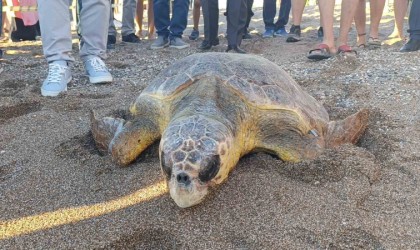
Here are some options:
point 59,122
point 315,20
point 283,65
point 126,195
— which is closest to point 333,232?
point 126,195

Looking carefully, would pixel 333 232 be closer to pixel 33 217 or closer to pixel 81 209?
pixel 81 209

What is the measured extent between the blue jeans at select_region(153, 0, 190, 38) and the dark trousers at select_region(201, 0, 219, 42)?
0.50 meters

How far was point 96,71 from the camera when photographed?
9.85 ft

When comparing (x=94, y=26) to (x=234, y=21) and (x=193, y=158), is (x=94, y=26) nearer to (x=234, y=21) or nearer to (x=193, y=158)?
(x=234, y=21)

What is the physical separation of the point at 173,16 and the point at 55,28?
218cm

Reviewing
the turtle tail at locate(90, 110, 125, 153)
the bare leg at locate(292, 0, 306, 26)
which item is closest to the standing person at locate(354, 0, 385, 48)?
the bare leg at locate(292, 0, 306, 26)

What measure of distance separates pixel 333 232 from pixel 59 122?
1.52 m

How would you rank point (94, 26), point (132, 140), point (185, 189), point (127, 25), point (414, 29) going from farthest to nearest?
point (127, 25), point (414, 29), point (94, 26), point (132, 140), point (185, 189)

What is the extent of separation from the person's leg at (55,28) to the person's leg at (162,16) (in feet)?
6.62

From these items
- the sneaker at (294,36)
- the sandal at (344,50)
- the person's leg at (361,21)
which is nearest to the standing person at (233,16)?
the sandal at (344,50)

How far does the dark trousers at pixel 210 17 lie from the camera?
13.8 ft

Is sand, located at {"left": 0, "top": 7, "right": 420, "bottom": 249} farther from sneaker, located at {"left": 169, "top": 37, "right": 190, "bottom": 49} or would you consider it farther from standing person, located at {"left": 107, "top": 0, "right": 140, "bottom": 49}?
standing person, located at {"left": 107, "top": 0, "right": 140, "bottom": 49}

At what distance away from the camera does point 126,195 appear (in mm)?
1475

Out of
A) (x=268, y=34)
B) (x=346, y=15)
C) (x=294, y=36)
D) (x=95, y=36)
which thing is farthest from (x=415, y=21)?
(x=95, y=36)
